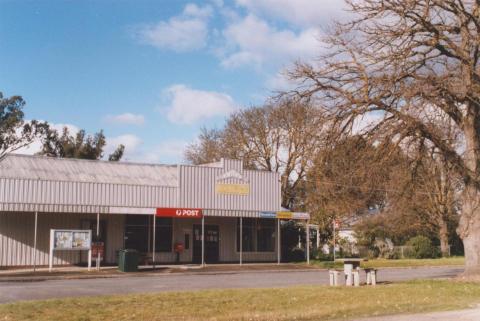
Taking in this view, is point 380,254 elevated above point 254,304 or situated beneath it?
elevated above

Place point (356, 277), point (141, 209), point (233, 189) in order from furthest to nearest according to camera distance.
→ 1. point (233, 189)
2. point (141, 209)
3. point (356, 277)

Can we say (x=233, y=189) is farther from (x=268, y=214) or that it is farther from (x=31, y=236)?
(x=31, y=236)

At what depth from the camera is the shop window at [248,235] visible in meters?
38.0

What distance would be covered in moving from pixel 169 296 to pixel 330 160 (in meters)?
8.38

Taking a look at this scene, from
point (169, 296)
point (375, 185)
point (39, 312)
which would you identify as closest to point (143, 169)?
point (375, 185)

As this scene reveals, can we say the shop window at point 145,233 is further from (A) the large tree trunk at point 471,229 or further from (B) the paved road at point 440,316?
(B) the paved road at point 440,316

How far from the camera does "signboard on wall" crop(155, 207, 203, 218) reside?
3141 centimetres

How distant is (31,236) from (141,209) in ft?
18.7

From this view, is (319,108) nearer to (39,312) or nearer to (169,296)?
(169,296)

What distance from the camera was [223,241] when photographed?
37.4 meters

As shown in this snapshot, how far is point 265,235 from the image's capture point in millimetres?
38906

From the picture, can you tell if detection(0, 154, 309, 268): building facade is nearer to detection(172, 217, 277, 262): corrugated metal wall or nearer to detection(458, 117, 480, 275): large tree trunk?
detection(172, 217, 277, 262): corrugated metal wall

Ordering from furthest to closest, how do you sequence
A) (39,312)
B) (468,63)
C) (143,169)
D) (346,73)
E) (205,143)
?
(205,143) → (143,169) → (346,73) → (468,63) → (39,312)

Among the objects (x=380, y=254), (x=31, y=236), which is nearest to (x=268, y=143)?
(x=380, y=254)
